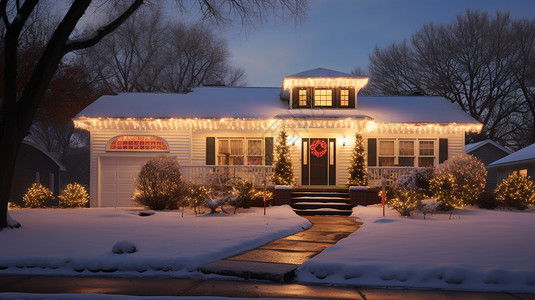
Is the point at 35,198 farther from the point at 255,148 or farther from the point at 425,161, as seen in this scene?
the point at 425,161

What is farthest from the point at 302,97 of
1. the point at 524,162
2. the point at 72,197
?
the point at 524,162

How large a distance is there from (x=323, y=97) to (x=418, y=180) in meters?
6.05

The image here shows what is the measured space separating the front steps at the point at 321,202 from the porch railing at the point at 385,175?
1.26 m

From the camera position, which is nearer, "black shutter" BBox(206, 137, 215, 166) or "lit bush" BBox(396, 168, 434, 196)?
"lit bush" BBox(396, 168, 434, 196)

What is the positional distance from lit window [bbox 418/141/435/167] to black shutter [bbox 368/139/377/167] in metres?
1.97

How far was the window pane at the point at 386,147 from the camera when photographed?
65.4 feet

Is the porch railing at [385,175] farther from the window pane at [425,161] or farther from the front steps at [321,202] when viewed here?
the window pane at [425,161]

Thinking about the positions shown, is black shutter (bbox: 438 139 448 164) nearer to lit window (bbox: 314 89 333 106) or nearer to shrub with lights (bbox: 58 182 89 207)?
lit window (bbox: 314 89 333 106)

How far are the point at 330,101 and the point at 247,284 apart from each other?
50.1 feet

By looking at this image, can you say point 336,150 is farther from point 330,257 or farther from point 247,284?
point 247,284

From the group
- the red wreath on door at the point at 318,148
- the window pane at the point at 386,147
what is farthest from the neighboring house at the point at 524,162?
the red wreath on door at the point at 318,148

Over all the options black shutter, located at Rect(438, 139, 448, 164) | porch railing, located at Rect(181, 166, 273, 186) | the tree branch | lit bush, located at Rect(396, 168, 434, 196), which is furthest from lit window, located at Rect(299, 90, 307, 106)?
the tree branch

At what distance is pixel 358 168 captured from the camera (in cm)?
1769

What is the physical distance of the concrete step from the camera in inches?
244
